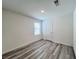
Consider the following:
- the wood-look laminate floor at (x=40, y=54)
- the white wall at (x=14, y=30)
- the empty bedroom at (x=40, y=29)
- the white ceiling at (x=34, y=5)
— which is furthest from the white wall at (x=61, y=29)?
the white wall at (x=14, y=30)

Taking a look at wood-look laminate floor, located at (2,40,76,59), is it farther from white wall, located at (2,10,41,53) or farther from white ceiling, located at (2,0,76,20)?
white ceiling, located at (2,0,76,20)

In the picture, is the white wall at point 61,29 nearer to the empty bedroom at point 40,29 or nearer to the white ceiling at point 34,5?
the empty bedroom at point 40,29

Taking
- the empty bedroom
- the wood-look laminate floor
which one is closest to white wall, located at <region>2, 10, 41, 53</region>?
the empty bedroom

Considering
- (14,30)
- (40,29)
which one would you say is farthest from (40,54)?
(40,29)

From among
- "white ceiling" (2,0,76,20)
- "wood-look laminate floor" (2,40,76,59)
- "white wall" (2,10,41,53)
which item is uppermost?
"white ceiling" (2,0,76,20)

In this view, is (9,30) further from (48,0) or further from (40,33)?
(40,33)

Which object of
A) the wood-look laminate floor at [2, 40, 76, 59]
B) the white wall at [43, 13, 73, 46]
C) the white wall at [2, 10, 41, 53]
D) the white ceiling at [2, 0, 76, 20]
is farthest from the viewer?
the white wall at [43, 13, 73, 46]

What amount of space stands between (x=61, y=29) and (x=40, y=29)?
2.51 m

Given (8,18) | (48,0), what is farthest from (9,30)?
(48,0)

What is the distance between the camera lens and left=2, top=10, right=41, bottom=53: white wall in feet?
10.7

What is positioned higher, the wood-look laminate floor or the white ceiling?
the white ceiling

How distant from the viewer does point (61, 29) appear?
208 inches

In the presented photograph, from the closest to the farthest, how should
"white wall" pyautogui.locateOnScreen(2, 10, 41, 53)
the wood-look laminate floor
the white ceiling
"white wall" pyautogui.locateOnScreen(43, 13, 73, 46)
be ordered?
the white ceiling
the wood-look laminate floor
"white wall" pyautogui.locateOnScreen(2, 10, 41, 53)
"white wall" pyautogui.locateOnScreen(43, 13, 73, 46)

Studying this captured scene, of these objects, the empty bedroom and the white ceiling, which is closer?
the white ceiling
